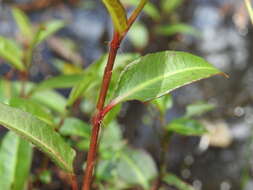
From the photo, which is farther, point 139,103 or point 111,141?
point 139,103

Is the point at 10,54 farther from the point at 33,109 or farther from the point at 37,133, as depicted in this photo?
the point at 37,133

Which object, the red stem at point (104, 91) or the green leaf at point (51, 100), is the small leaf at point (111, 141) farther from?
the red stem at point (104, 91)

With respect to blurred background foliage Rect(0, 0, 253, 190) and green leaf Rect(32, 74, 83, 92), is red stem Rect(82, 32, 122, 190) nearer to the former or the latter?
blurred background foliage Rect(0, 0, 253, 190)

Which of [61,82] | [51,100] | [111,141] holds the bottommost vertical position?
[111,141]

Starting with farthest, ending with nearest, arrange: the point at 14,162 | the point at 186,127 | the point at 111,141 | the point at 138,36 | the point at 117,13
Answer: the point at 138,36
the point at 111,141
the point at 186,127
the point at 14,162
the point at 117,13

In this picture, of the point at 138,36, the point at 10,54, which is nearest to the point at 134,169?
the point at 10,54

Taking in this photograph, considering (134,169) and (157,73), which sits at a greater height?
(157,73)

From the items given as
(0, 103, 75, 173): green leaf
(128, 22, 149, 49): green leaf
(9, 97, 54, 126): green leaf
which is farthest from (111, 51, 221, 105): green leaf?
(128, 22, 149, 49): green leaf
